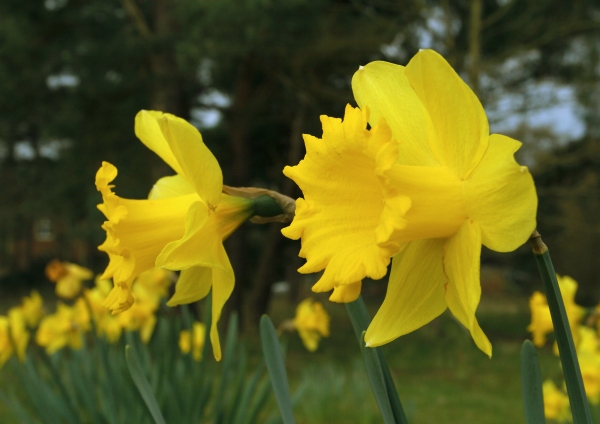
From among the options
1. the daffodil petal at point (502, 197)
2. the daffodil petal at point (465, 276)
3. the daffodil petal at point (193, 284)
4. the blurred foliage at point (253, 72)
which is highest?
the daffodil petal at point (502, 197)

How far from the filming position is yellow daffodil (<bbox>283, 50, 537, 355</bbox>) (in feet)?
1.76

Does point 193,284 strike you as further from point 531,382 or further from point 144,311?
point 144,311

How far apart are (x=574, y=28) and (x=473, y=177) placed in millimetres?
8223

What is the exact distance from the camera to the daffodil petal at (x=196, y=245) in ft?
2.10

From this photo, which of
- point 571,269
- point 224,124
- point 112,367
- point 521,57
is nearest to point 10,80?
point 224,124

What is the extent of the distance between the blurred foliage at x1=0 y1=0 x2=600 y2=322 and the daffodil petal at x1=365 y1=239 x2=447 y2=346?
5.36 meters

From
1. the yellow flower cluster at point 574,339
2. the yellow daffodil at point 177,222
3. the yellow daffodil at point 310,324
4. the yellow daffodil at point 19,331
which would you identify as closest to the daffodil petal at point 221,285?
the yellow daffodil at point 177,222

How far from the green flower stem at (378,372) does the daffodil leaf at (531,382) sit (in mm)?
125

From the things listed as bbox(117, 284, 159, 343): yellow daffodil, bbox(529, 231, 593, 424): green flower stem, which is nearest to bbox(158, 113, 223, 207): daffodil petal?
bbox(529, 231, 593, 424): green flower stem

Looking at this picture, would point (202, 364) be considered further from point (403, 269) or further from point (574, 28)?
point (574, 28)

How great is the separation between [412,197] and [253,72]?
25.2 ft

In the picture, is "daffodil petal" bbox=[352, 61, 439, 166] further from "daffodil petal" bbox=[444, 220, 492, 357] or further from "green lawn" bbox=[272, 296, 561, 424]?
"green lawn" bbox=[272, 296, 561, 424]

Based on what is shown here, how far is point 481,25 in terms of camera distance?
773 centimetres

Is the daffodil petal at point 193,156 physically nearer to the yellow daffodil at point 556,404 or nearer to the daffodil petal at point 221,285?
the daffodil petal at point 221,285
